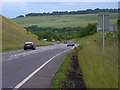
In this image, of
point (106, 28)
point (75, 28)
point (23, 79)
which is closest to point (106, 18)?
point (106, 28)

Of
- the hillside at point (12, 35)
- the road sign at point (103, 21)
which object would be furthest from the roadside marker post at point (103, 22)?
the hillside at point (12, 35)

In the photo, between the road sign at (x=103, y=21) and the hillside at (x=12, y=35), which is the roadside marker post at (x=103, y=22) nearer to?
the road sign at (x=103, y=21)

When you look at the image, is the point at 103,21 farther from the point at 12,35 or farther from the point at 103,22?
the point at 12,35

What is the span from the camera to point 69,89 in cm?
1339

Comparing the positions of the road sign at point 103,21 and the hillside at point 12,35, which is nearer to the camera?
the road sign at point 103,21

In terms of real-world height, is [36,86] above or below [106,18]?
below

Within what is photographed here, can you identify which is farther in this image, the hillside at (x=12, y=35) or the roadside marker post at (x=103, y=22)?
the hillside at (x=12, y=35)

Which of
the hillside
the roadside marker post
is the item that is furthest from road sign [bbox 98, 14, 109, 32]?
the hillside

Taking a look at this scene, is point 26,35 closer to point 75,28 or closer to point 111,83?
point 75,28

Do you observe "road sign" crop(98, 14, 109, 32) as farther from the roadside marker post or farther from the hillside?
the hillside

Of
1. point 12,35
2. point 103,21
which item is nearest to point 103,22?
point 103,21

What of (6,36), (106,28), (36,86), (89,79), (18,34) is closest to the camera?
(89,79)

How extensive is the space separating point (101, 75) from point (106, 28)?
56.9ft

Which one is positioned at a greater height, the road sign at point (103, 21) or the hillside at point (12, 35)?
the road sign at point (103, 21)
